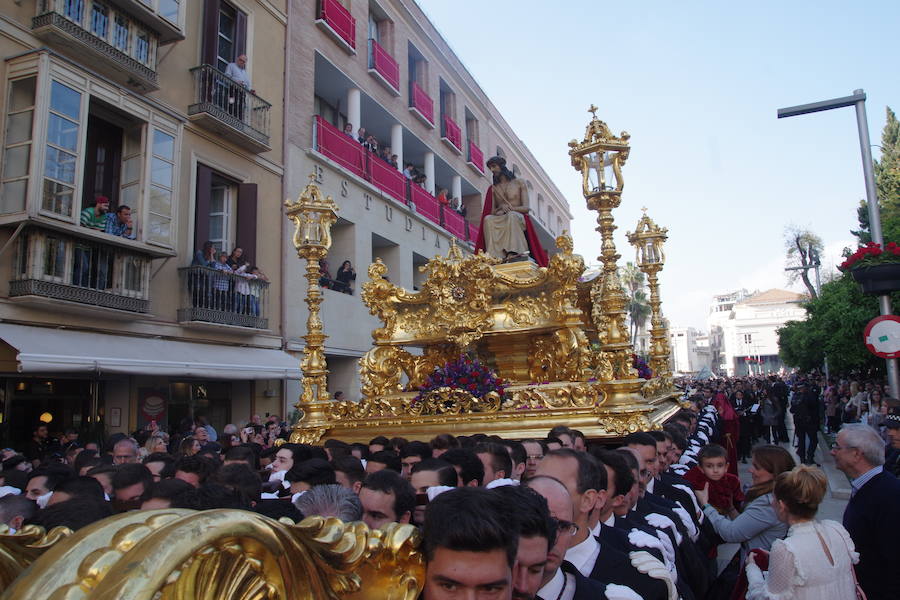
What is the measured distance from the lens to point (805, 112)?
10055mm

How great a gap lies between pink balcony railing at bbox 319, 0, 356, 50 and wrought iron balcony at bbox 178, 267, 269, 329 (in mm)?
8290

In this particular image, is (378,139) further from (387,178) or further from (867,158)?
(867,158)

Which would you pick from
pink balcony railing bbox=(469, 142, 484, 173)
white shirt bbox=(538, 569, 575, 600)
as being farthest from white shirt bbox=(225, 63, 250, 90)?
white shirt bbox=(538, 569, 575, 600)

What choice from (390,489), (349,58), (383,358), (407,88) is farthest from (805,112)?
(407,88)

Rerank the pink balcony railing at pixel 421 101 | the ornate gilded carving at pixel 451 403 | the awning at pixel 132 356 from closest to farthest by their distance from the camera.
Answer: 1. the ornate gilded carving at pixel 451 403
2. the awning at pixel 132 356
3. the pink balcony railing at pixel 421 101

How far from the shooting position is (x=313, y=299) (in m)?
9.49

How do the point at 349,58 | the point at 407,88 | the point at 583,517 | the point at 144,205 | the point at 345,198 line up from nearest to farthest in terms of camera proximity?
the point at 583,517 → the point at 144,205 → the point at 345,198 → the point at 349,58 → the point at 407,88

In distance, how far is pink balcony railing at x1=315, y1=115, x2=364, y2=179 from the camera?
1809cm

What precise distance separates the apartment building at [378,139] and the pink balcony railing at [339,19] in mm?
30

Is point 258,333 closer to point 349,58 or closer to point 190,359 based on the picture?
point 190,359

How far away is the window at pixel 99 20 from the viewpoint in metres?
11.3

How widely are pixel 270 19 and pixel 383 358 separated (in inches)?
431

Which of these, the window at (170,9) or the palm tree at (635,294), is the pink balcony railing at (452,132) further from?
the palm tree at (635,294)

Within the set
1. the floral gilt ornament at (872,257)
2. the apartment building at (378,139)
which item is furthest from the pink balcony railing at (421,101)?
the floral gilt ornament at (872,257)
